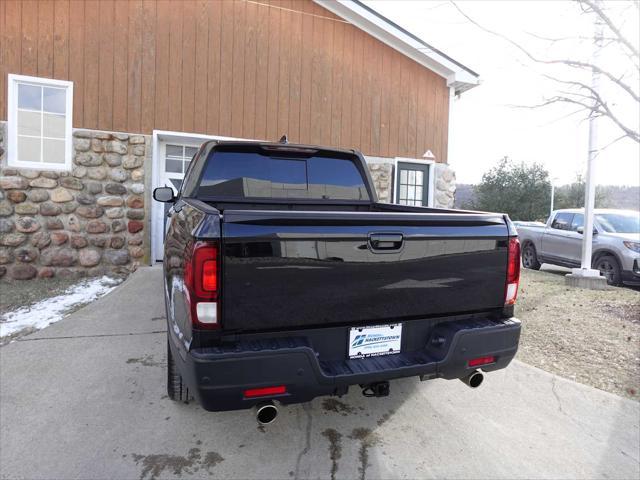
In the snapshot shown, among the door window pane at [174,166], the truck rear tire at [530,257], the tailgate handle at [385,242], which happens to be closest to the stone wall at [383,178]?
the door window pane at [174,166]

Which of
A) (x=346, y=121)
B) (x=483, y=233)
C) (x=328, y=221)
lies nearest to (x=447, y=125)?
(x=346, y=121)

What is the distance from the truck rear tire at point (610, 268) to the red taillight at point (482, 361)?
8071 mm

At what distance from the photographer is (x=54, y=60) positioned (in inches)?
286

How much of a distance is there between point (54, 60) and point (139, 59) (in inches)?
54.0

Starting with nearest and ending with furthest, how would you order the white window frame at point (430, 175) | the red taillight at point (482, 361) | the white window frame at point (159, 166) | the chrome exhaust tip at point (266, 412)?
the chrome exhaust tip at point (266, 412)
the red taillight at point (482, 361)
the white window frame at point (159, 166)
the white window frame at point (430, 175)

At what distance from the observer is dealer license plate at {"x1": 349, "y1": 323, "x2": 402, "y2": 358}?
7.68ft

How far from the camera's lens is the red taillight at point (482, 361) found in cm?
250

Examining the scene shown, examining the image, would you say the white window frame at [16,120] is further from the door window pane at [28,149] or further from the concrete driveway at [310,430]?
the concrete driveway at [310,430]

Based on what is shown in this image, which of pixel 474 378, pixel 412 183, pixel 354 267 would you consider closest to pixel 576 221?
pixel 412 183

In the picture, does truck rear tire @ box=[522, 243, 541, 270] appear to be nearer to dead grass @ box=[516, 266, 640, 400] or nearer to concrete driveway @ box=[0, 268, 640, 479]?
dead grass @ box=[516, 266, 640, 400]

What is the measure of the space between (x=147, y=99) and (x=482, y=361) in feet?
24.5

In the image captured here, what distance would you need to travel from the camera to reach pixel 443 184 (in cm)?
982

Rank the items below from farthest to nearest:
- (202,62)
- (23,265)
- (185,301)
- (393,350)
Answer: (202,62) → (23,265) → (393,350) → (185,301)

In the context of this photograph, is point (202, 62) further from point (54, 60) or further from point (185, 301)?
point (185, 301)
